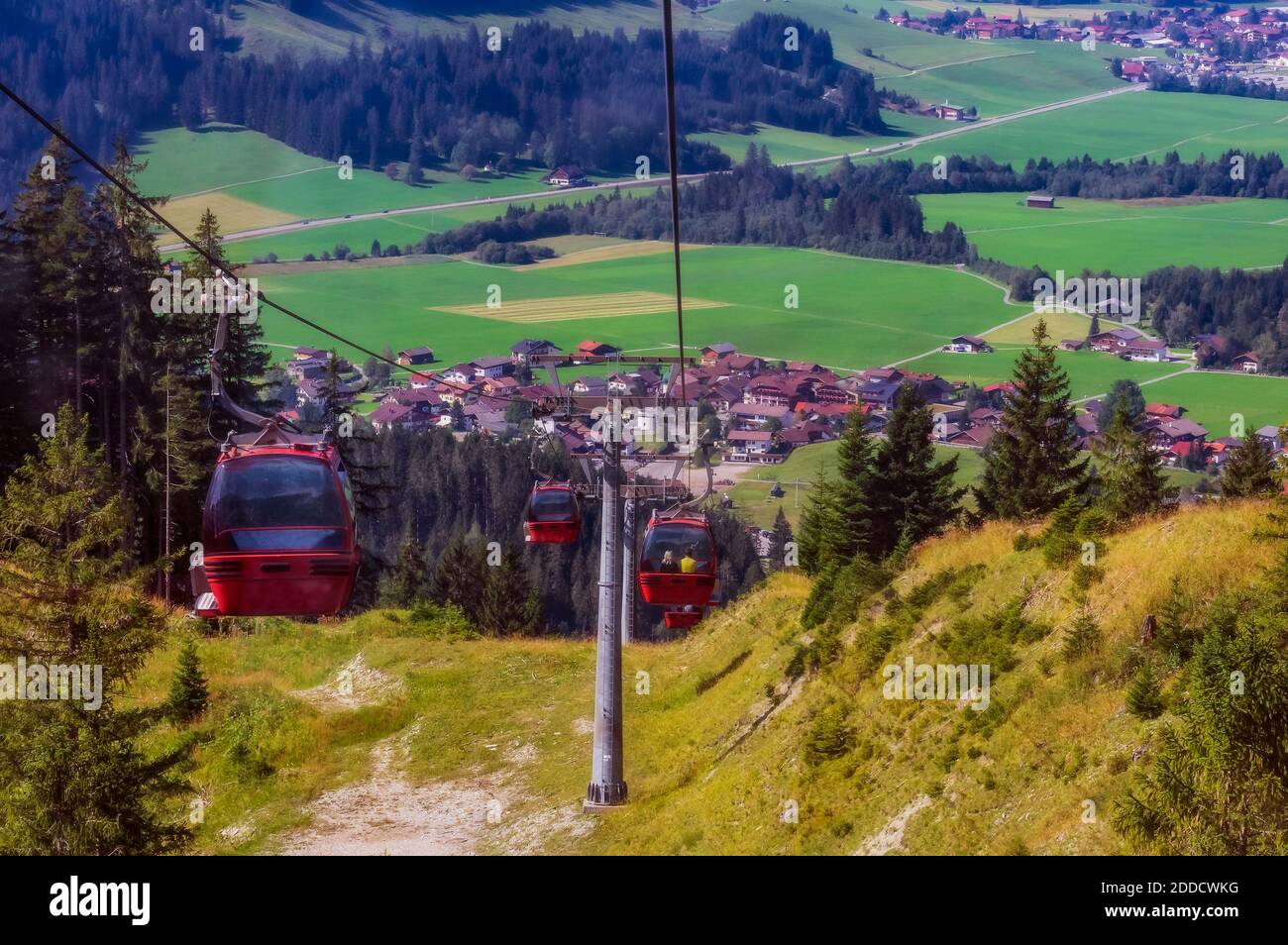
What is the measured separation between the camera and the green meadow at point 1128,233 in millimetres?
170000

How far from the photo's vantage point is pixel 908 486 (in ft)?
133

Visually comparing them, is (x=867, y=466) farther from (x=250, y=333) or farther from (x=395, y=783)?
(x=250, y=333)

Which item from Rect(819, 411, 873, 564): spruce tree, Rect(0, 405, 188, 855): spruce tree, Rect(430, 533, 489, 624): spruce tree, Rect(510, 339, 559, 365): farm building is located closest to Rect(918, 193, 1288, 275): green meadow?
Rect(510, 339, 559, 365): farm building

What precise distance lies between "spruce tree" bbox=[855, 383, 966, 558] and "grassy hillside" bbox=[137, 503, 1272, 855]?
394 cm

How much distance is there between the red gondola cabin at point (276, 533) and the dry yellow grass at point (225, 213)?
166927 millimetres

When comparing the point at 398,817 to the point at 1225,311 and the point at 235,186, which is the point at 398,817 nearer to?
the point at 1225,311

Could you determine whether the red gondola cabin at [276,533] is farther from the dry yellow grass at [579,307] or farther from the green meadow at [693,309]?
the dry yellow grass at [579,307]

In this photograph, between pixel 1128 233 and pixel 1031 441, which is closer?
pixel 1031 441

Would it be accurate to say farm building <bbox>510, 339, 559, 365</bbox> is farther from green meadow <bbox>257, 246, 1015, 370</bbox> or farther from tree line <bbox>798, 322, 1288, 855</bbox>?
tree line <bbox>798, 322, 1288, 855</bbox>

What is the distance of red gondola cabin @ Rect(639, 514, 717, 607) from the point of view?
2517 cm

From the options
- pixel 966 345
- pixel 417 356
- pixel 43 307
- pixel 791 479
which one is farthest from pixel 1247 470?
pixel 966 345

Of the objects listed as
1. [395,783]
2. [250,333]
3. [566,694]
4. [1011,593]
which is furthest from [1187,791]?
[250,333]

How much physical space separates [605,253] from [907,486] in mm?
145513

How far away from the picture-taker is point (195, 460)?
44.5 meters
